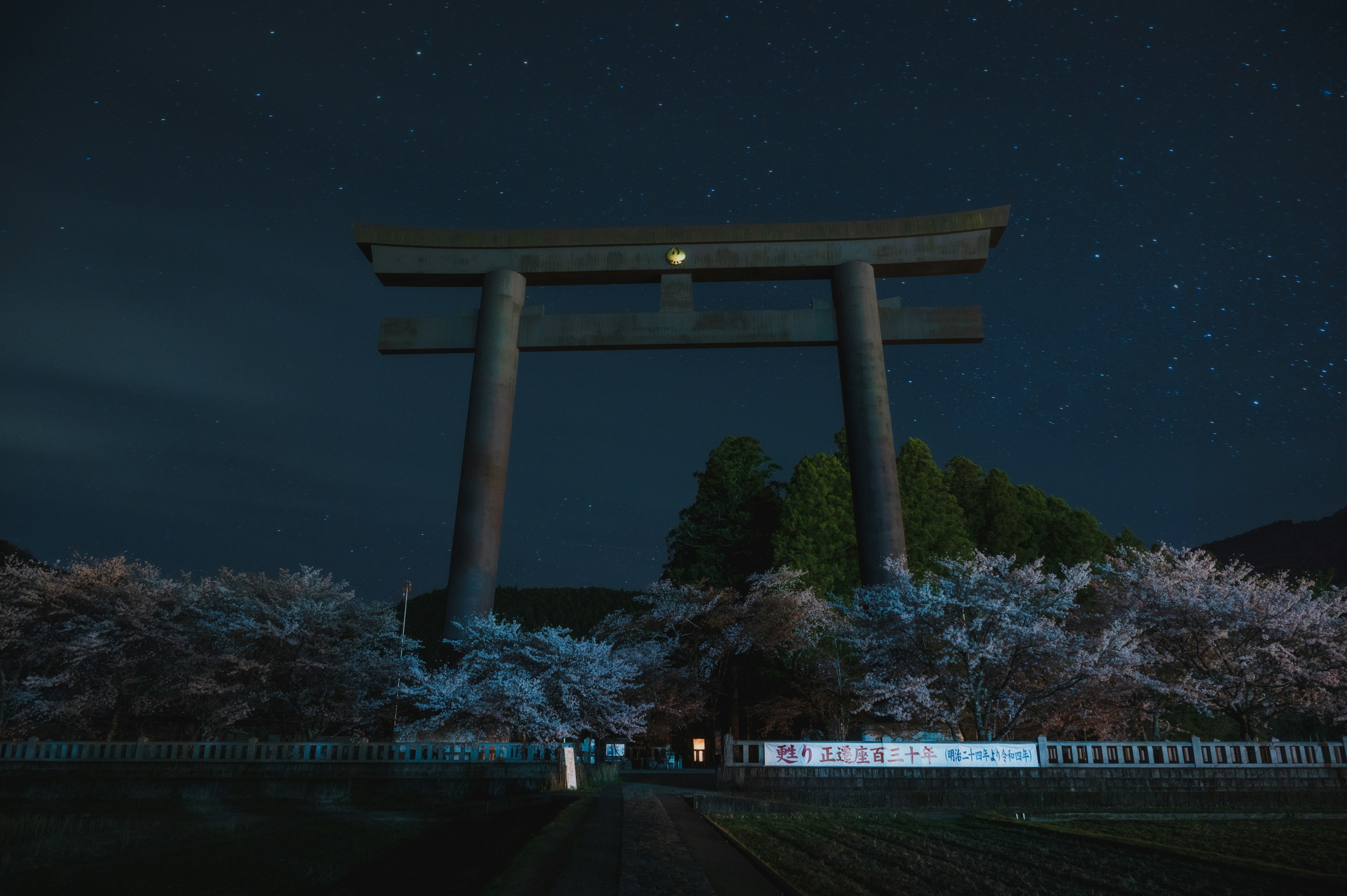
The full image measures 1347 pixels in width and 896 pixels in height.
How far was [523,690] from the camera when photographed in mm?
23562

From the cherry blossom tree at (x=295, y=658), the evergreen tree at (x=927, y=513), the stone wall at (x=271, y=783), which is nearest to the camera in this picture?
the stone wall at (x=271, y=783)

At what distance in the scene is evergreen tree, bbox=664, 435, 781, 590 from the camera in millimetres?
41719

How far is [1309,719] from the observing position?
32031mm

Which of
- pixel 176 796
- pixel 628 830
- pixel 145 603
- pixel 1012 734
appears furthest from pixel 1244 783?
pixel 145 603

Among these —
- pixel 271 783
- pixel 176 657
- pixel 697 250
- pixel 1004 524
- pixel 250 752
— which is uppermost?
pixel 697 250

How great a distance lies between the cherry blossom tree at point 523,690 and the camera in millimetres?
23750

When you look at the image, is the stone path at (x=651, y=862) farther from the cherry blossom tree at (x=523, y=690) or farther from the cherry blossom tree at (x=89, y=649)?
the cherry blossom tree at (x=89, y=649)

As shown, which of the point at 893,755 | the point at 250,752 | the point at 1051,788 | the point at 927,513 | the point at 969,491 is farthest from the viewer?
the point at 969,491

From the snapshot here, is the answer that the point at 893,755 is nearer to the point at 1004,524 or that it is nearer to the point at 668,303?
the point at 668,303

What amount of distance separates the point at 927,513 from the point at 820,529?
6.05 meters

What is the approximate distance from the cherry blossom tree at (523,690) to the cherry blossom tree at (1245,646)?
16.4m

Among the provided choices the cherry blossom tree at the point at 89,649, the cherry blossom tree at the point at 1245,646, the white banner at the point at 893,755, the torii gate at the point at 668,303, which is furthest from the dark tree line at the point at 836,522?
the cherry blossom tree at the point at 89,649

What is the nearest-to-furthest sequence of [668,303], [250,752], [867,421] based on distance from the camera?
[250,752], [867,421], [668,303]

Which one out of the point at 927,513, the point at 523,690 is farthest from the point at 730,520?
the point at 523,690
